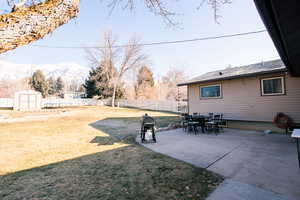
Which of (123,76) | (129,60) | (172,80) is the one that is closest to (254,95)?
(129,60)

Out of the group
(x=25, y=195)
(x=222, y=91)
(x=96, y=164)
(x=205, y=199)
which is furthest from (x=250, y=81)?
(x=25, y=195)

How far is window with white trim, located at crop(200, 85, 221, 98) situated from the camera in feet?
27.3

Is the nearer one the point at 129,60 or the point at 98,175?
the point at 98,175

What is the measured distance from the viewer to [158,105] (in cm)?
1972

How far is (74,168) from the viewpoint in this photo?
3258 mm

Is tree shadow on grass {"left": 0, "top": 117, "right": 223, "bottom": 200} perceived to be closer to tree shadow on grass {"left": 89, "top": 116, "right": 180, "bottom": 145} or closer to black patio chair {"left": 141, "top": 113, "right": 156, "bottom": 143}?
black patio chair {"left": 141, "top": 113, "right": 156, "bottom": 143}

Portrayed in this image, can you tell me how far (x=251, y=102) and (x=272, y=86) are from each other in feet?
3.57

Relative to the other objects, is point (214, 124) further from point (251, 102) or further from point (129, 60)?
point (129, 60)

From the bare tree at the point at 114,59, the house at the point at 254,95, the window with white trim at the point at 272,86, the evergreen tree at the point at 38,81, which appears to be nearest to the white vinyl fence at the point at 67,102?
the bare tree at the point at 114,59

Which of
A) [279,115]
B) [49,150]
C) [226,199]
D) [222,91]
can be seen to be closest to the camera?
[226,199]

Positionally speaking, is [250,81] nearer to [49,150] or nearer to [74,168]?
[74,168]

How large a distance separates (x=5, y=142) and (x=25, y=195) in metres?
4.64

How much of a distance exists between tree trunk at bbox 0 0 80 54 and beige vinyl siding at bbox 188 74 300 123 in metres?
8.08

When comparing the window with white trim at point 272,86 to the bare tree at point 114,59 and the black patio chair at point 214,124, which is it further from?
the bare tree at point 114,59
